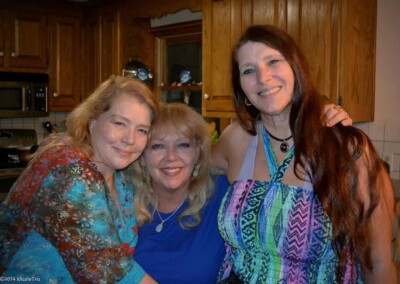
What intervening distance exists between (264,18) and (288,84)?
153 centimetres

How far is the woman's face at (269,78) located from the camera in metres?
1.39

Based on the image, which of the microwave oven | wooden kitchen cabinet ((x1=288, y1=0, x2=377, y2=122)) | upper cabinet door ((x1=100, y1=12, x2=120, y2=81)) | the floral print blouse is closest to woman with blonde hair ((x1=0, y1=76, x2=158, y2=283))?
the floral print blouse

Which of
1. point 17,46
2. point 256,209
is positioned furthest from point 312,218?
point 17,46

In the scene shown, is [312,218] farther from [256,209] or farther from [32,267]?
[32,267]

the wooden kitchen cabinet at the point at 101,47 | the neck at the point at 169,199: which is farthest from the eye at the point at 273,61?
the wooden kitchen cabinet at the point at 101,47

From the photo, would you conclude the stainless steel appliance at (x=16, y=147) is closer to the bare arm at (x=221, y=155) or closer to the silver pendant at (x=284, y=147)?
the bare arm at (x=221, y=155)

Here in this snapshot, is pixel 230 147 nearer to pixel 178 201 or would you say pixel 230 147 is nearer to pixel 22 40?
pixel 178 201

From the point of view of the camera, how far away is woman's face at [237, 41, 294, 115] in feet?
4.57

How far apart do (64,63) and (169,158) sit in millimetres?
2813

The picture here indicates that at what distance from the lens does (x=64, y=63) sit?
13.6ft

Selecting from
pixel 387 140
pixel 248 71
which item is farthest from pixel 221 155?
pixel 387 140

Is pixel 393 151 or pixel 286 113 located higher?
pixel 286 113

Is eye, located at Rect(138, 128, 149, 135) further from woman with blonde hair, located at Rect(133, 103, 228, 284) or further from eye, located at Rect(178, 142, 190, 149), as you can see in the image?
eye, located at Rect(178, 142, 190, 149)

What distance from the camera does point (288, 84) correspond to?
1.40m
